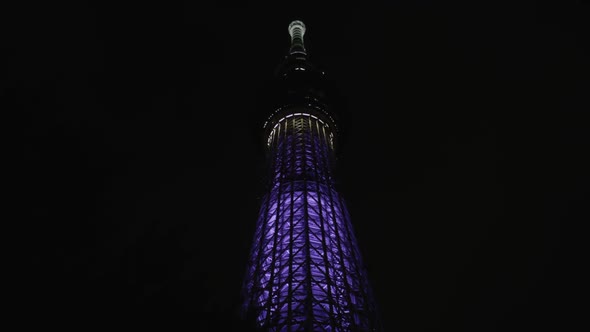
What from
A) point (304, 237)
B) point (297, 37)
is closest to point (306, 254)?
point (304, 237)

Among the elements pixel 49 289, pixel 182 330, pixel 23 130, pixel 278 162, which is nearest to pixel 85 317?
pixel 49 289

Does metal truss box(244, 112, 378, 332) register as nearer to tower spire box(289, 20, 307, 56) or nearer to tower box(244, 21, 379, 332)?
tower box(244, 21, 379, 332)

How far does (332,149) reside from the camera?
Answer: 31.2 meters

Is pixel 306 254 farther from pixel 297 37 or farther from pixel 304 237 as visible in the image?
pixel 297 37

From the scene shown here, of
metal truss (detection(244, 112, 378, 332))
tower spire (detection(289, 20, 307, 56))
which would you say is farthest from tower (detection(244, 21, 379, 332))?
tower spire (detection(289, 20, 307, 56))

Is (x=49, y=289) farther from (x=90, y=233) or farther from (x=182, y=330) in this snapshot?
(x=182, y=330)

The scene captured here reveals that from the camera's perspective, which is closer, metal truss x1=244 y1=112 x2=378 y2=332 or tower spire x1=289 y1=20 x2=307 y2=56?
metal truss x1=244 y1=112 x2=378 y2=332

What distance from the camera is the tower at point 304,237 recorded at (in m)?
19.1

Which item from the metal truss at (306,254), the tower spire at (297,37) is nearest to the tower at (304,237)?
the metal truss at (306,254)

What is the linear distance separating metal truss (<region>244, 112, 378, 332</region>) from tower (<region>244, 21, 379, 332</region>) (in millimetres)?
37

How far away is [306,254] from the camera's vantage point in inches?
845

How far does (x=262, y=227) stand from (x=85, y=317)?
61.0 feet

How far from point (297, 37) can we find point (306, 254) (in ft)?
81.4

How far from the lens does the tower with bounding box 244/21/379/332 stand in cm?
1914
